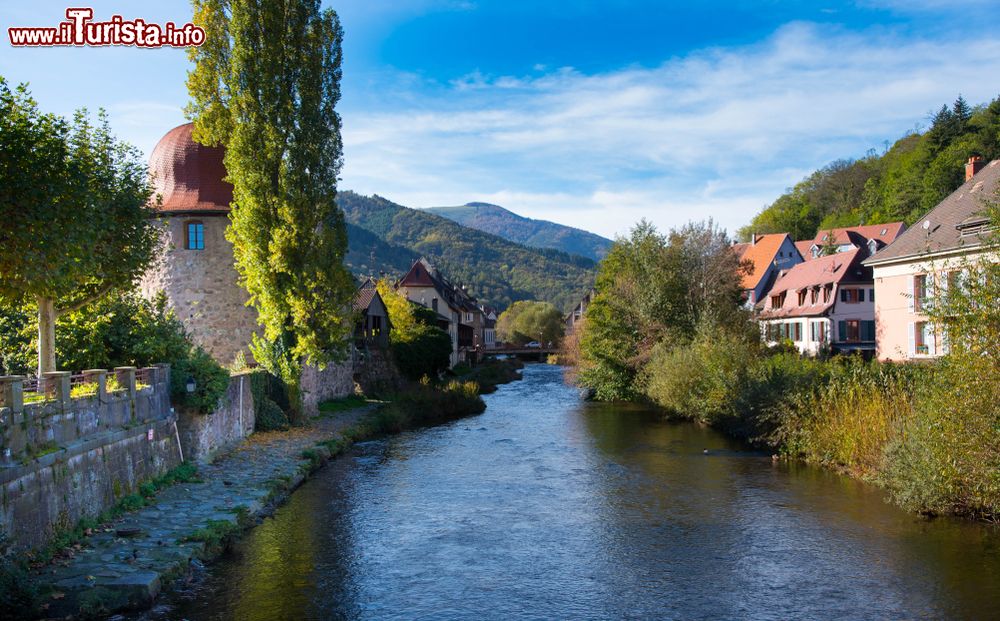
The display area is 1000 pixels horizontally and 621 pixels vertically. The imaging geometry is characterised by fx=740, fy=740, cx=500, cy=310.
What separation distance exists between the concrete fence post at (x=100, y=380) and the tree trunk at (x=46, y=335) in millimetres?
2511

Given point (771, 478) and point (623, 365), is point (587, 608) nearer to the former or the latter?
point (771, 478)

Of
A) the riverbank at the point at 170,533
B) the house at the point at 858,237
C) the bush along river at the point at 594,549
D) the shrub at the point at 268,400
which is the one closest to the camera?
the riverbank at the point at 170,533

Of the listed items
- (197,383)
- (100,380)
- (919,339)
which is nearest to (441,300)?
(919,339)

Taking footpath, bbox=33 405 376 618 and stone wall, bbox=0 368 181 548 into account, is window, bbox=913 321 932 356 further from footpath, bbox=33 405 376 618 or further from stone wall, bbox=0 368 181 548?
stone wall, bbox=0 368 181 548

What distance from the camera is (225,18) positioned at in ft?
88.9

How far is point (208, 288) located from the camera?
2950cm

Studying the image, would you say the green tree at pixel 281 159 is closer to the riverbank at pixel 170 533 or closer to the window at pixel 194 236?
the window at pixel 194 236

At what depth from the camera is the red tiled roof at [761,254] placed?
67938 millimetres

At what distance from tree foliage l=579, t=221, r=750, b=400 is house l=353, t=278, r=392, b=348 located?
12.4 m

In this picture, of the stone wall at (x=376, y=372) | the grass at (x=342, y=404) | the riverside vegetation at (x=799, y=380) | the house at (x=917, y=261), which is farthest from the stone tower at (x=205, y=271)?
the house at (x=917, y=261)

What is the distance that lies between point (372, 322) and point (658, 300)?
16.7 metres

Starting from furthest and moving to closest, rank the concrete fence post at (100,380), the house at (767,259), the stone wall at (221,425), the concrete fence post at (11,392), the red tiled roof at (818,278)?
1. the house at (767,259)
2. the red tiled roof at (818,278)
3. the stone wall at (221,425)
4. the concrete fence post at (100,380)
5. the concrete fence post at (11,392)

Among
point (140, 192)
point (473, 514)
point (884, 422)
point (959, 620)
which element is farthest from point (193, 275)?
point (959, 620)

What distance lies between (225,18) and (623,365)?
1035 inches
